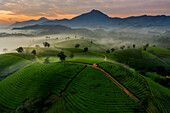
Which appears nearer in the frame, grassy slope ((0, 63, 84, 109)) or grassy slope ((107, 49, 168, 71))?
grassy slope ((0, 63, 84, 109))

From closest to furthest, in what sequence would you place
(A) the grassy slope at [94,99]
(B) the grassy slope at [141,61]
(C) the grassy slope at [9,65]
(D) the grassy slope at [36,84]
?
(A) the grassy slope at [94,99]
(D) the grassy slope at [36,84]
(C) the grassy slope at [9,65]
(B) the grassy slope at [141,61]

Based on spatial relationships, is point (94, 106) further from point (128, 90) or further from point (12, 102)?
point (12, 102)

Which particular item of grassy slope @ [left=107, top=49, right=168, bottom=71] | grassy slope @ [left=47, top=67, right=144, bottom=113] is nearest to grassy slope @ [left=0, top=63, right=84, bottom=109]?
→ grassy slope @ [left=47, top=67, right=144, bottom=113]

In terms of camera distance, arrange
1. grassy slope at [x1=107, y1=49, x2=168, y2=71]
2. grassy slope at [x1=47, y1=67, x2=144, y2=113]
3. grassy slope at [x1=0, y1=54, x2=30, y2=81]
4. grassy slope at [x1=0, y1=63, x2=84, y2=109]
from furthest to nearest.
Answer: grassy slope at [x1=107, y1=49, x2=168, y2=71] < grassy slope at [x1=0, y1=54, x2=30, y2=81] < grassy slope at [x1=0, y1=63, x2=84, y2=109] < grassy slope at [x1=47, y1=67, x2=144, y2=113]

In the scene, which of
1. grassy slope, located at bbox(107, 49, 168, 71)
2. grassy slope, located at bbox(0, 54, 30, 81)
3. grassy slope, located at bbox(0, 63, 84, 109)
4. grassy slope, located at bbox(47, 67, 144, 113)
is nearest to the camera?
grassy slope, located at bbox(47, 67, 144, 113)

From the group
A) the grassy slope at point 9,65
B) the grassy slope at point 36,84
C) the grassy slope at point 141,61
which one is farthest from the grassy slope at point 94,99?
the grassy slope at point 141,61

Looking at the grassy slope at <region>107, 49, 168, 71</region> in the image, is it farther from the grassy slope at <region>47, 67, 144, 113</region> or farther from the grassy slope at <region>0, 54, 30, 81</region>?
the grassy slope at <region>0, 54, 30, 81</region>

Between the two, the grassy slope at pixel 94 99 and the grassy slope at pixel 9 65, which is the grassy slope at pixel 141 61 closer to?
the grassy slope at pixel 94 99

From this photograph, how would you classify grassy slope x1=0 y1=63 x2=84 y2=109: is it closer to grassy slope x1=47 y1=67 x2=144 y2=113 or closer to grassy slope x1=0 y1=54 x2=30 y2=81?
grassy slope x1=47 y1=67 x2=144 y2=113
